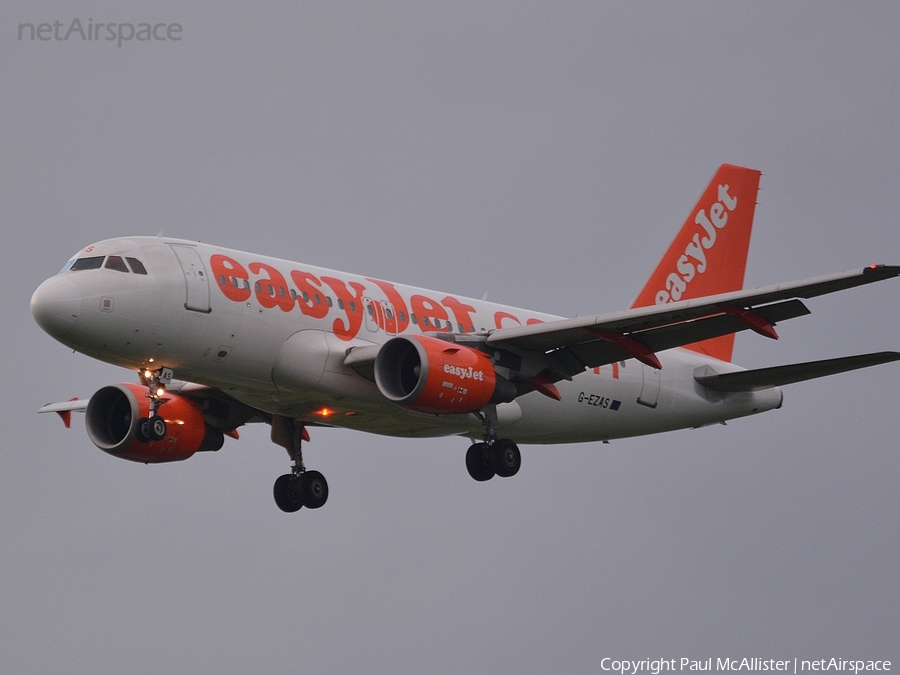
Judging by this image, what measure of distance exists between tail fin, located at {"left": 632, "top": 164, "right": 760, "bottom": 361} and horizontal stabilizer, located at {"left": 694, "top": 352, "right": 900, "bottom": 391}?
6.40 feet

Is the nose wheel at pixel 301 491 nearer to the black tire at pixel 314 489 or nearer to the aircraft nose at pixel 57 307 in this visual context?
the black tire at pixel 314 489

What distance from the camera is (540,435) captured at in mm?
38406

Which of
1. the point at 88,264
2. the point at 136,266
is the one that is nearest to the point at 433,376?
the point at 136,266

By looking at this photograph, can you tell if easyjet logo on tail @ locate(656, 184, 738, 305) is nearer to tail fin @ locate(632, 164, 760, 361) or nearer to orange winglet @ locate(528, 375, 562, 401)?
tail fin @ locate(632, 164, 760, 361)

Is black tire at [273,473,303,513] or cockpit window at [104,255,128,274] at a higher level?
cockpit window at [104,255,128,274]

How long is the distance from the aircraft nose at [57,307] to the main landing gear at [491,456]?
996cm

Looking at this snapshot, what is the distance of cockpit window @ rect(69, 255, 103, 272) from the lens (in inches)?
1240

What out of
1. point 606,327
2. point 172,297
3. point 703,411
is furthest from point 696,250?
point 172,297

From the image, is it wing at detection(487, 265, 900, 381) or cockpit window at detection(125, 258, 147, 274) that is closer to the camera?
wing at detection(487, 265, 900, 381)

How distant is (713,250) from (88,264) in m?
20.2

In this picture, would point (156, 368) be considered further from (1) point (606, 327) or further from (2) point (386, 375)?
(1) point (606, 327)

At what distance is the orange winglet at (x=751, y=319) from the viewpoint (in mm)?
31273

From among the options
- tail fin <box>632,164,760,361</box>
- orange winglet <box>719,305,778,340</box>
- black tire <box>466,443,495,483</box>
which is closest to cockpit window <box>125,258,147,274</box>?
black tire <box>466,443,495,483</box>

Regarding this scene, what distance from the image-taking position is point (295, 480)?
3900 cm
